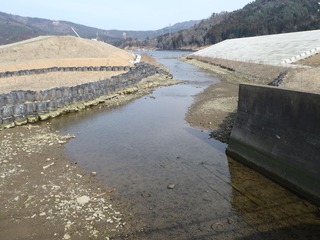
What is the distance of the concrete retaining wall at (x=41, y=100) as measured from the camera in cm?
2032

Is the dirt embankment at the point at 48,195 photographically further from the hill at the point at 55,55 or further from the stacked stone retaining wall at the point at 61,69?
the hill at the point at 55,55

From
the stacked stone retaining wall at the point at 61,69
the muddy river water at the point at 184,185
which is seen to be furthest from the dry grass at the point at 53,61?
→ the muddy river water at the point at 184,185

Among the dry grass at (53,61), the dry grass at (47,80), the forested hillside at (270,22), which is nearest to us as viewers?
the dry grass at (47,80)

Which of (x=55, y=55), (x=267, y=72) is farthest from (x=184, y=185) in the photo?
(x=55, y=55)

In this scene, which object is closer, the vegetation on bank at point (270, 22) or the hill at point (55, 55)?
the hill at point (55, 55)

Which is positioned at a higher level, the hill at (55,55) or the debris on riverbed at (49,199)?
the hill at (55,55)

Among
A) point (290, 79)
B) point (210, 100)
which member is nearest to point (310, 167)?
point (210, 100)

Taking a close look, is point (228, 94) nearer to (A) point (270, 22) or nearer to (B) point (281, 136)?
(B) point (281, 136)

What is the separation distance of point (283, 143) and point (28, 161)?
11686 millimetres

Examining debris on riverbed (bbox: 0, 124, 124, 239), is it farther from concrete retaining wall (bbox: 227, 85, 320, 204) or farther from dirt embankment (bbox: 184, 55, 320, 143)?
dirt embankment (bbox: 184, 55, 320, 143)

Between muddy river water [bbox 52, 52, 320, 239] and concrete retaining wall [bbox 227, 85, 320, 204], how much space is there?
1.77 ft

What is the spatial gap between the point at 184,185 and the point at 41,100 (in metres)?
16.4

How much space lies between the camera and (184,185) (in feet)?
40.6

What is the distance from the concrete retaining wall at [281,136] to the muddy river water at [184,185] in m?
0.54
